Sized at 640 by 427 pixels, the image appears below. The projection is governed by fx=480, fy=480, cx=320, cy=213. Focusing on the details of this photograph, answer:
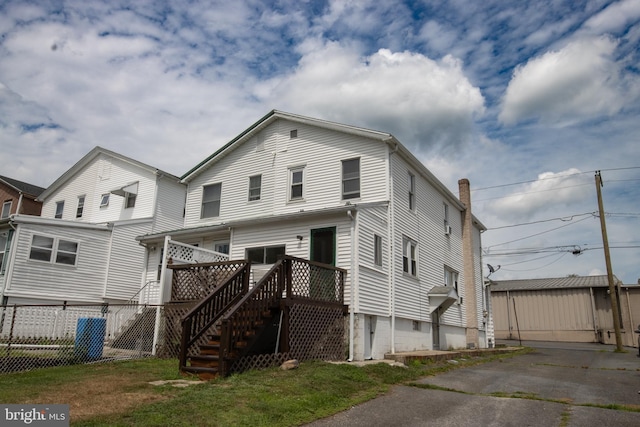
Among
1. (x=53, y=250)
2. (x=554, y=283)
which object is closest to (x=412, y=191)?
(x=53, y=250)

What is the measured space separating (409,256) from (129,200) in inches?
644

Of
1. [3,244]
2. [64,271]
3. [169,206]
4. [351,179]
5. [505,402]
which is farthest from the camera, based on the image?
[169,206]

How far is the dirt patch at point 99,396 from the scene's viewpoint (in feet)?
21.8

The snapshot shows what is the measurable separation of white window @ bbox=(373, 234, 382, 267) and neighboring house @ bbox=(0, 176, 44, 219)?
26184 mm

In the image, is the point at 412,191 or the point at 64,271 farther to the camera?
the point at 64,271

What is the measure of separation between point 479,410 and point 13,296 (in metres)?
20.0

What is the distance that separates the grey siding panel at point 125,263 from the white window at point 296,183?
30.3 ft

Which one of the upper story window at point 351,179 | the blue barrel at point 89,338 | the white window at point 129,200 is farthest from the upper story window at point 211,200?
the blue barrel at point 89,338

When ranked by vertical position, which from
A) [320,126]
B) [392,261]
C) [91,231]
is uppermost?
[320,126]

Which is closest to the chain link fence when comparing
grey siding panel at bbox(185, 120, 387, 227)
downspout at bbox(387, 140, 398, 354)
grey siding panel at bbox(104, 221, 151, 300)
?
grey siding panel at bbox(185, 120, 387, 227)

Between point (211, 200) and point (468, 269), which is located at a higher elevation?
point (211, 200)

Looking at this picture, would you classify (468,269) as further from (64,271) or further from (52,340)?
(64,271)

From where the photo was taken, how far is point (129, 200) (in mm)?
26312

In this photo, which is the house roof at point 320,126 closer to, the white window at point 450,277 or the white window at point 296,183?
the white window at point 296,183
